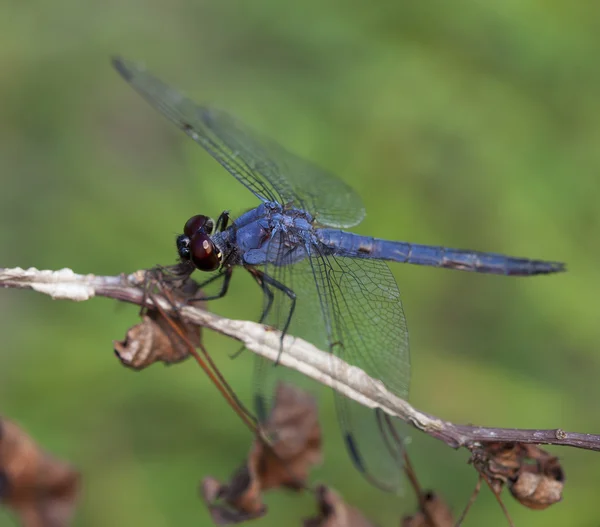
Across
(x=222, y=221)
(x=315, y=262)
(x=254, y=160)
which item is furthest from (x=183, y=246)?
(x=254, y=160)

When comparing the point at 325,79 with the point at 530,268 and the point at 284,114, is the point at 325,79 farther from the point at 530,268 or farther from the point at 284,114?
the point at 530,268

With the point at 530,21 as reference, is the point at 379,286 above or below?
below

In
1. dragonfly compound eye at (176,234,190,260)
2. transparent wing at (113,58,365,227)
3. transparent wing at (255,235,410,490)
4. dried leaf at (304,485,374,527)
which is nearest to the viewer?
dried leaf at (304,485,374,527)

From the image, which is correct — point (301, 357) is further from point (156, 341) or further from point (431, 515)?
point (431, 515)

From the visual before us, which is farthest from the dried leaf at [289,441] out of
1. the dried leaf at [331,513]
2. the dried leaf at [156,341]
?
the dried leaf at [156,341]

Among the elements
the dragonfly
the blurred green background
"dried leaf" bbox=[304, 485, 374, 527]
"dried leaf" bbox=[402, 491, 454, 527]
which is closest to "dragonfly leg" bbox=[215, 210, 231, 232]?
Result: the dragonfly

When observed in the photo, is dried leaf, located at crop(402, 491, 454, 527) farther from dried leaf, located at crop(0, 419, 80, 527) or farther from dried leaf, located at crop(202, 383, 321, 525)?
dried leaf, located at crop(0, 419, 80, 527)

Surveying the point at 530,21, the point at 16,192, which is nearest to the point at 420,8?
the point at 530,21
